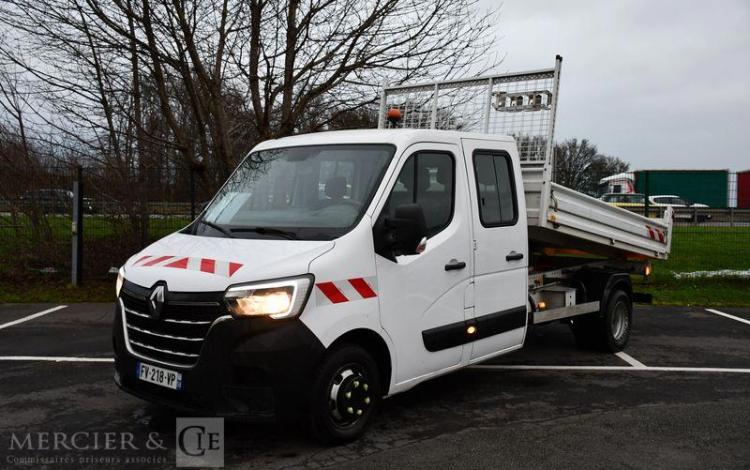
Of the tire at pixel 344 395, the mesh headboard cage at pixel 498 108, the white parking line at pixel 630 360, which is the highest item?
the mesh headboard cage at pixel 498 108

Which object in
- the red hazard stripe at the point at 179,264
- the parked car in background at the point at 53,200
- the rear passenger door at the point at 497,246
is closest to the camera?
the red hazard stripe at the point at 179,264

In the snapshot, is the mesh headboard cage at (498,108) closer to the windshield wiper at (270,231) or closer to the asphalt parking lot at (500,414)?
the windshield wiper at (270,231)

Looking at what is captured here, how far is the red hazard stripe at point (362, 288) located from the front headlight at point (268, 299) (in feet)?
1.42

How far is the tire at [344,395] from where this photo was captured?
4117 mm

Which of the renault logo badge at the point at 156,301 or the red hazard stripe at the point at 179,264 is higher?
the red hazard stripe at the point at 179,264

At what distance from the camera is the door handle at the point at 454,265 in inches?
194

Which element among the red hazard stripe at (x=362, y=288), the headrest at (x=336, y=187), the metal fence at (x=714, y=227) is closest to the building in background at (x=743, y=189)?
the metal fence at (x=714, y=227)

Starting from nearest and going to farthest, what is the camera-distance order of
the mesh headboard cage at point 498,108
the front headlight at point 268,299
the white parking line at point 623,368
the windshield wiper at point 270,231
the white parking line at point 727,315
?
the front headlight at point 268,299
the windshield wiper at point 270,231
the mesh headboard cage at point 498,108
the white parking line at point 623,368
the white parking line at point 727,315

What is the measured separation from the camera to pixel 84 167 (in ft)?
38.3

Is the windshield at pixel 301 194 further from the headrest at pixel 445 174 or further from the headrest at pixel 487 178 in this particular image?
the headrest at pixel 487 178

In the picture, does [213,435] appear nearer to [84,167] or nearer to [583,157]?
[84,167]

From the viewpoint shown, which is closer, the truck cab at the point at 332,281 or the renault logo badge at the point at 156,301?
the truck cab at the point at 332,281

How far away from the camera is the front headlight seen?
3.89 m

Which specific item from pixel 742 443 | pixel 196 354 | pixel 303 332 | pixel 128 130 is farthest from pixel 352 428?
pixel 128 130
